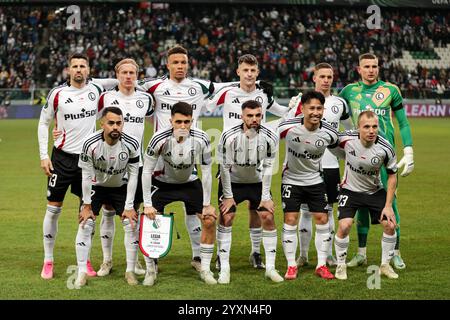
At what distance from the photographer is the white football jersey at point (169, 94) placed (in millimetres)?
8070

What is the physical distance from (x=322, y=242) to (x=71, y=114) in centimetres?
298

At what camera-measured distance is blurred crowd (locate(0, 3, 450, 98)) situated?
36.6 metres

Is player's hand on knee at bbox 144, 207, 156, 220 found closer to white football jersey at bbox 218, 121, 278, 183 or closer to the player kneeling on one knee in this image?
white football jersey at bbox 218, 121, 278, 183

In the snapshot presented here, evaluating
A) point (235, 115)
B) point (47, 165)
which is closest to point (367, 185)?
point (235, 115)

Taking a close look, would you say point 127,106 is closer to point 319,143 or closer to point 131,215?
point 131,215

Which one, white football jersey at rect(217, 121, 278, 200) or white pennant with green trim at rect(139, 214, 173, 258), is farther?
white football jersey at rect(217, 121, 278, 200)

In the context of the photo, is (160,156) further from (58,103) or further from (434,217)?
(434,217)

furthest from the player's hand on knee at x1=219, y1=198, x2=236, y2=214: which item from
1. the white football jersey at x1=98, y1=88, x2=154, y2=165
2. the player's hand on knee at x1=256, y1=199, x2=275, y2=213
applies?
the white football jersey at x1=98, y1=88, x2=154, y2=165

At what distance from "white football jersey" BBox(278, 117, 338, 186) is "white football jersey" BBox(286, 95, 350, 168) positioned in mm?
588

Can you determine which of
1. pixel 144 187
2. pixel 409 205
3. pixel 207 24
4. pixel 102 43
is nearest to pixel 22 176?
pixel 409 205

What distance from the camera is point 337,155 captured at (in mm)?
8016

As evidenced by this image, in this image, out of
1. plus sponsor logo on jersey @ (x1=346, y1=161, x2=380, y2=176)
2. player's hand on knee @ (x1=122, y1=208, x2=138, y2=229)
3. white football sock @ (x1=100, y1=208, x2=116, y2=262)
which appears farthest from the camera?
white football sock @ (x1=100, y1=208, x2=116, y2=262)

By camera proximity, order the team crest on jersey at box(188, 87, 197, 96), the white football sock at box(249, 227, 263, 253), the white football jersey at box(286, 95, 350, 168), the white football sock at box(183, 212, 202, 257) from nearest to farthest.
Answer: the white football sock at box(183, 212, 202, 257) < the team crest on jersey at box(188, 87, 197, 96) < the white football sock at box(249, 227, 263, 253) < the white football jersey at box(286, 95, 350, 168)

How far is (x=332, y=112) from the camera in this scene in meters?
8.39
